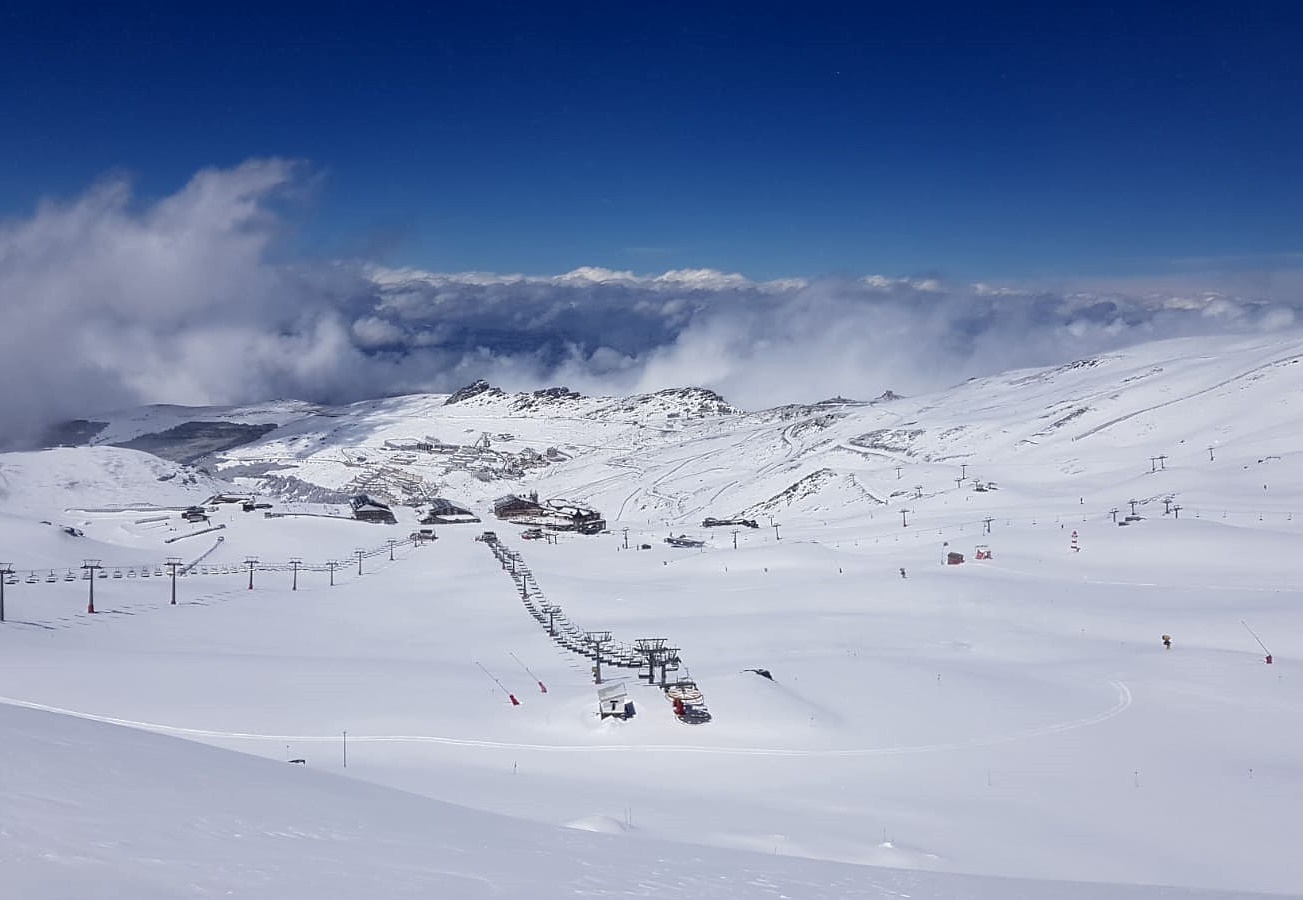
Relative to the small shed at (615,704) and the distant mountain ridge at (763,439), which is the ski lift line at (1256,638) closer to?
the small shed at (615,704)

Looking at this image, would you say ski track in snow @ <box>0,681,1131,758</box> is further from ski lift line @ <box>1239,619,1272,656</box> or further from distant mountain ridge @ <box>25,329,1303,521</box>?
distant mountain ridge @ <box>25,329,1303,521</box>

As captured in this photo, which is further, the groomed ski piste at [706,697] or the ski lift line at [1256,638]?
the ski lift line at [1256,638]

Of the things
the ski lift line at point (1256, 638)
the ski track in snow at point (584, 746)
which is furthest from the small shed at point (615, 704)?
→ the ski lift line at point (1256, 638)

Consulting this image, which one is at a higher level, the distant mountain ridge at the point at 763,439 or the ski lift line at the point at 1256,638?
the distant mountain ridge at the point at 763,439

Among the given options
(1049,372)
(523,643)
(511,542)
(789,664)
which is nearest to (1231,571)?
(789,664)

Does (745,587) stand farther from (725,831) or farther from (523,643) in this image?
(725,831)

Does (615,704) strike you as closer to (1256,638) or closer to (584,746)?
(584,746)
